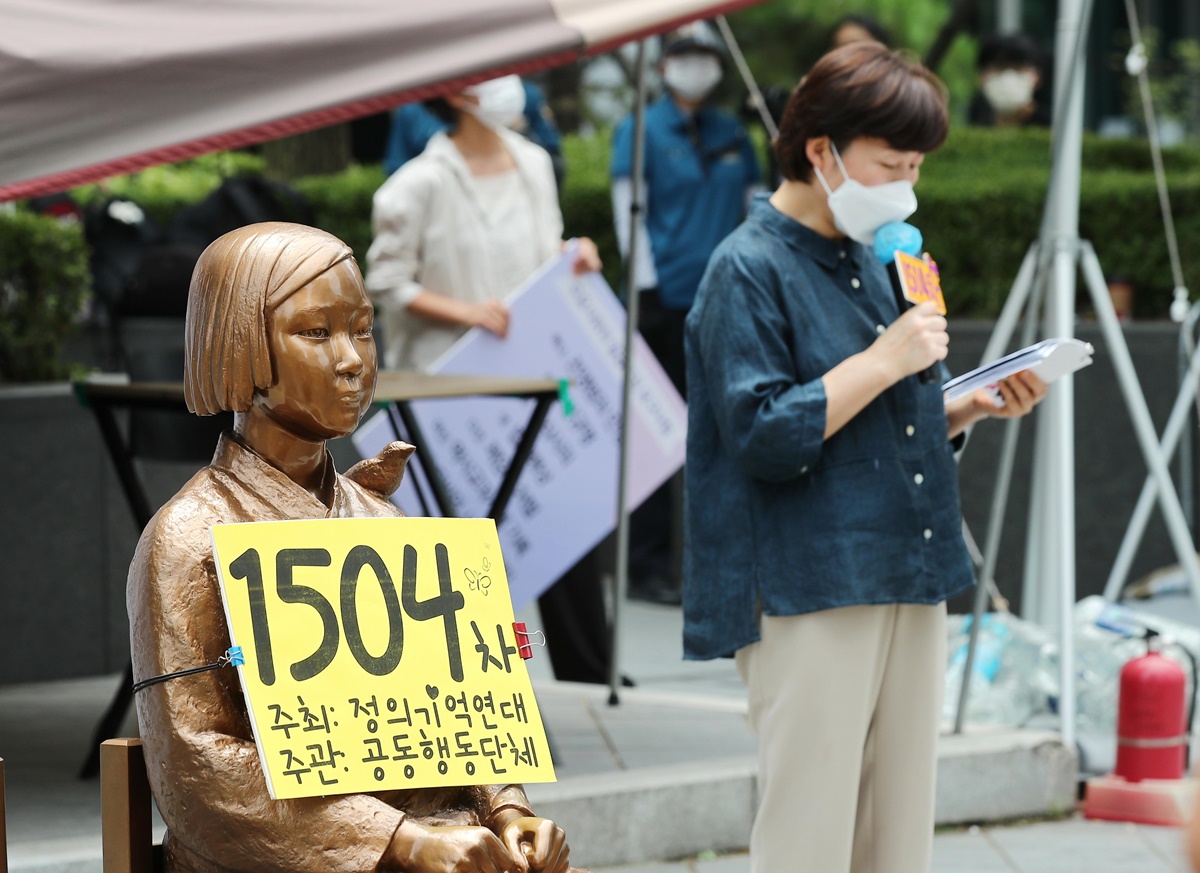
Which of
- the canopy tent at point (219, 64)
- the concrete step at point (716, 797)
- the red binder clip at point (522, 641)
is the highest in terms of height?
the canopy tent at point (219, 64)

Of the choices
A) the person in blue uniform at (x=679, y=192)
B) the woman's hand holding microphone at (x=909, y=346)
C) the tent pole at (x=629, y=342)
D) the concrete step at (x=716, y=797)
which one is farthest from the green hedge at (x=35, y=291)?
the woman's hand holding microphone at (x=909, y=346)

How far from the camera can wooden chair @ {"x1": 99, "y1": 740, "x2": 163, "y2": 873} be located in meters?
2.00

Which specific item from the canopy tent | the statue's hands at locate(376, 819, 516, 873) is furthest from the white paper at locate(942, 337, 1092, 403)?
the statue's hands at locate(376, 819, 516, 873)

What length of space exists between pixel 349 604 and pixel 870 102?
1.58 meters

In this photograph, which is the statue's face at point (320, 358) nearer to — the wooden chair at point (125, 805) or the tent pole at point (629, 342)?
the wooden chair at point (125, 805)

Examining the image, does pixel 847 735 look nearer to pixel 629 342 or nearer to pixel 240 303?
pixel 240 303

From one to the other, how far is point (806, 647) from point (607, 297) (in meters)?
2.48

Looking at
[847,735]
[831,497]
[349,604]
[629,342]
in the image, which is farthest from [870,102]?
[629,342]

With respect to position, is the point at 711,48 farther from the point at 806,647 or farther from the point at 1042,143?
the point at 806,647

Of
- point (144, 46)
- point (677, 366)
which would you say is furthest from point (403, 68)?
point (677, 366)

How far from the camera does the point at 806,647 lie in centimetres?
315

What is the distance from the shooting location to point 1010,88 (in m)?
10.5

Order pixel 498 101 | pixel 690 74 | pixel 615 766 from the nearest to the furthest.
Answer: pixel 615 766 < pixel 498 101 < pixel 690 74

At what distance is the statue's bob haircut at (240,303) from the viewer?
200 cm
